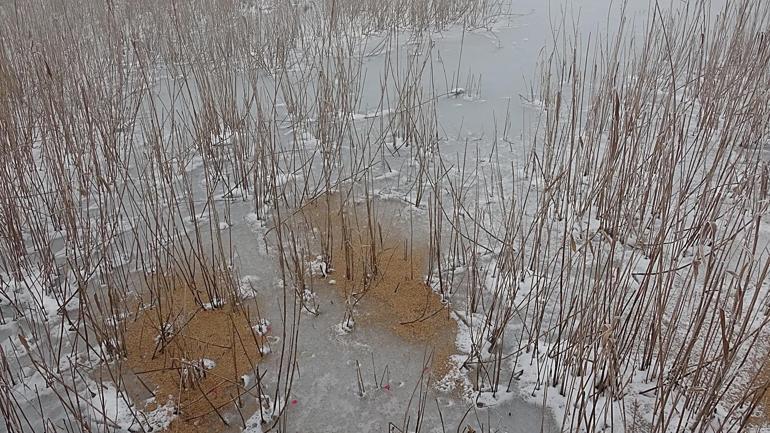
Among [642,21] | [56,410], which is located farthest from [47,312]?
[642,21]

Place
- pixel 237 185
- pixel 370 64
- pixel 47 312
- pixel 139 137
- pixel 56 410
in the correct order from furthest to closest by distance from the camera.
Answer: pixel 370 64 → pixel 139 137 → pixel 237 185 → pixel 47 312 → pixel 56 410

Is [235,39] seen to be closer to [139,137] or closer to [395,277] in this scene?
[139,137]

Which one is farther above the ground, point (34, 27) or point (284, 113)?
point (34, 27)

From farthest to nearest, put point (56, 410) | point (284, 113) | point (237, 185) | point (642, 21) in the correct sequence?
point (642, 21) → point (284, 113) → point (237, 185) → point (56, 410)

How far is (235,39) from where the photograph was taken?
3.52m

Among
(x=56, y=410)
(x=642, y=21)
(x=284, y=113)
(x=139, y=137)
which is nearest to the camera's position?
(x=56, y=410)

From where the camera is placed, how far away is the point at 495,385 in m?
1.55

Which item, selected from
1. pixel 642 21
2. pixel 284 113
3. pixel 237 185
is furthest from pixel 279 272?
pixel 642 21

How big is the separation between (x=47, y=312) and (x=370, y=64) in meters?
3.08

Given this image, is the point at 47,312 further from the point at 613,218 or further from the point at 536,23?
the point at 536,23

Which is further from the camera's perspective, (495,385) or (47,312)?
(47,312)

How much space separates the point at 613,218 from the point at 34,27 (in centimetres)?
379

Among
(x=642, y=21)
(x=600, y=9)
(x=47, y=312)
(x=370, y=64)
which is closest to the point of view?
(x=47, y=312)

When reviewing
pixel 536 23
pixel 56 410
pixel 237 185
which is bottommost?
pixel 56 410
